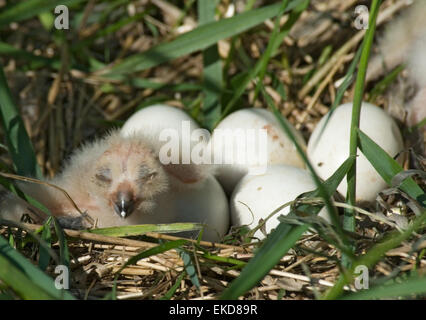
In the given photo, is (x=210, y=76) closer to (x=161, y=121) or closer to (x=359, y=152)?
(x=161, y=121)

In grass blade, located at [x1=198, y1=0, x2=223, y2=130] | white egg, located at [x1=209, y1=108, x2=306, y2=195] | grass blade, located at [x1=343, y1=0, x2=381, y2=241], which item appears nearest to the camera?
grass blade, located at [x1=343, y1=0, x2=381, y2=241]

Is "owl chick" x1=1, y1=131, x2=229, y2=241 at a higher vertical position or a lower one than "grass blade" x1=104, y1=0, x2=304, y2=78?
lower

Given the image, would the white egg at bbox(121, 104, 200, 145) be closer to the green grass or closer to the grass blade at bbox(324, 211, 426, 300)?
the green grass

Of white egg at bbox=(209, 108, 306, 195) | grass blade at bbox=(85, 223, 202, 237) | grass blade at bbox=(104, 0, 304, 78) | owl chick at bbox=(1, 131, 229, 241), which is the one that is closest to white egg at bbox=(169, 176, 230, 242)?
owl chick at bbox=(1, 131, 229, 241)

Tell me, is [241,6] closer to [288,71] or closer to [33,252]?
[288,71]

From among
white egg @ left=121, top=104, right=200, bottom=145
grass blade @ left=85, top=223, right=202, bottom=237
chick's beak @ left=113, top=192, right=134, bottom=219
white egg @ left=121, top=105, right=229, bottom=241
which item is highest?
white egg @ left=121, top=104, right=200, bottom=145

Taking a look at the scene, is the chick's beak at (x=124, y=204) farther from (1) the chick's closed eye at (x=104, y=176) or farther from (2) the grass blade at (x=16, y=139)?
(2) the grass blade at (x=16, y=139)
